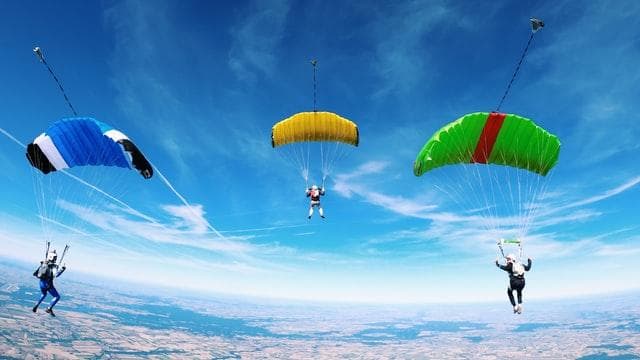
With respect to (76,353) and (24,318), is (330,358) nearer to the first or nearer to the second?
(76,353)

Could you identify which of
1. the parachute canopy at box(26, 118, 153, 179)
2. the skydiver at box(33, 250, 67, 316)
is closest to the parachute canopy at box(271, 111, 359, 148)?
the parachute canopy at box(26, 118, 153, 179)

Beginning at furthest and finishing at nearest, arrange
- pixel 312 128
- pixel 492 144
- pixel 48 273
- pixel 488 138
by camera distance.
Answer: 1. pixel 312 128
2. pixel 492 144
3. pixel 488 138
4. pixel 48 273

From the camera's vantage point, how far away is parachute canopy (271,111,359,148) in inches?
686

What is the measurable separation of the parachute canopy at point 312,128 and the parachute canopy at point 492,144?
4336mm

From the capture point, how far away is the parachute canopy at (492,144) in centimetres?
1443

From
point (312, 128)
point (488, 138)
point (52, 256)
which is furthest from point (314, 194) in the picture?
point (52, 256)

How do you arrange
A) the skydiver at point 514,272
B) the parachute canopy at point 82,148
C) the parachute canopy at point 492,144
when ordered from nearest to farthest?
the parachute canopy at point 82,148
the skydiver at point 514,272
the parachute canopy at point 492,144

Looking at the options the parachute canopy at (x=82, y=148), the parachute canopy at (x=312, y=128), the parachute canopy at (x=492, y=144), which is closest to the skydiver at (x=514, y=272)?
the parachute canopy at (x=492, y=144)

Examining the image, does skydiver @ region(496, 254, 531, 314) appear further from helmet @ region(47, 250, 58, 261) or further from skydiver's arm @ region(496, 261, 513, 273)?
helmet @ region(47, 250, 58, 261)

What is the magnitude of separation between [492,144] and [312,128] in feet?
27.2

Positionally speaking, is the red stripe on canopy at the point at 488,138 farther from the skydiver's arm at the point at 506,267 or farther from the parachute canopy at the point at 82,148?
the parachute canopy at the point at 82,148

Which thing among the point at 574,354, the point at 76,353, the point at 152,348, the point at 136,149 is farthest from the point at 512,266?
the point at 574,354

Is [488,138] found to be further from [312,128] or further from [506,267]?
[312,128]

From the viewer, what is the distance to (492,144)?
51.6 ft
